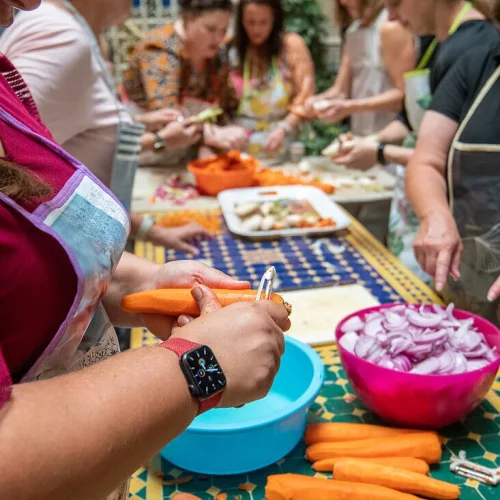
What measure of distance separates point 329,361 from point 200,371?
2.36ft

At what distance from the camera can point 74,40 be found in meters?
1.35

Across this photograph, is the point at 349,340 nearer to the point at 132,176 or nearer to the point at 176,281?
the point at 176,281

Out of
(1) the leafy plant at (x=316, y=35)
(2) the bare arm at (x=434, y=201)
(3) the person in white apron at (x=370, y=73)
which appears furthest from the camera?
(1) the leafy plant at (x=316, y=35)

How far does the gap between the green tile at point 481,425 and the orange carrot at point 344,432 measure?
0.13 metres

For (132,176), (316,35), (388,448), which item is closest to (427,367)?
(388,448)

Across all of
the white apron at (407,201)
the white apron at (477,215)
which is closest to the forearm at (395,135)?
the white apron at (407,201)

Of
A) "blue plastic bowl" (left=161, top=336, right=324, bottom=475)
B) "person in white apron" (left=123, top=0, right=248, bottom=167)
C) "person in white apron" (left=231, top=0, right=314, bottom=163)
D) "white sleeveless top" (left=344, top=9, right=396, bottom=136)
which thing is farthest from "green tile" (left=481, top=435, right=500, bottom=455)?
"white sleeveless top" (left=344, top=9, right=396, bottom=136)

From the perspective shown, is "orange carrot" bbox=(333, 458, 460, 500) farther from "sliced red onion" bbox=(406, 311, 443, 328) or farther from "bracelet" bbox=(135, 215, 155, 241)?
"bracelet" bbox=(135, 215, 155, 241)

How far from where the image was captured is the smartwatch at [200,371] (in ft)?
1.75

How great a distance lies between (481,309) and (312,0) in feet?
14.1

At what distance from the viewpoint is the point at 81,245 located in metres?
0.61

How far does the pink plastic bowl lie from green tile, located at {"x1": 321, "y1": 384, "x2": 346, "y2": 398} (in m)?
0.11

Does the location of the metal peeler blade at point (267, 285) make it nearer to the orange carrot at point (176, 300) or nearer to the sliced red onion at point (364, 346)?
the orange carrot at point (176, 300)

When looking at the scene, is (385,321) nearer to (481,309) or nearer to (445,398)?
(445,398)
